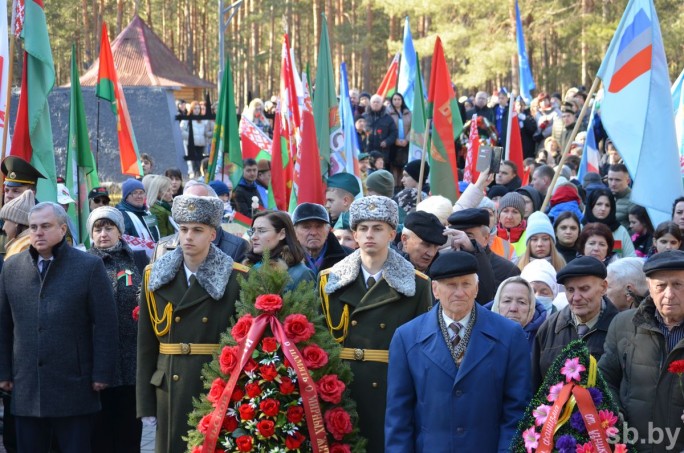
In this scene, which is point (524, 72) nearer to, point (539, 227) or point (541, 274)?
point (539, 227)

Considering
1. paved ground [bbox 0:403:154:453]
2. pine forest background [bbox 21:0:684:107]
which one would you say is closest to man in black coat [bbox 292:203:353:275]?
paved ground [bbox 0:403:154:453]

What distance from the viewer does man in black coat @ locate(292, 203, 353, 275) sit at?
7098mm

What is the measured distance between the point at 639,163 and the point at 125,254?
3.80 metres

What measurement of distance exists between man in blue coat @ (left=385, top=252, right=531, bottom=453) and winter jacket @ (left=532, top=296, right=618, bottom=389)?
2.38ft

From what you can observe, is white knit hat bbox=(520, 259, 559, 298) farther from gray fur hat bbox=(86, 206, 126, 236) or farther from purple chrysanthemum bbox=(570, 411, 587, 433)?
gray fur hat bbox=(86, 206, 126, 236)

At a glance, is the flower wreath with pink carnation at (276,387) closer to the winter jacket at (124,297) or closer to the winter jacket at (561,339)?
the winter jacket at (561,339)

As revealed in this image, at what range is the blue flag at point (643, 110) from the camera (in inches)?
322

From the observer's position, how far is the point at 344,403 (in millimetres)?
5445

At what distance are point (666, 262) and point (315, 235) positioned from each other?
2.81 metres

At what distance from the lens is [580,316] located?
Answer: 18.2ft

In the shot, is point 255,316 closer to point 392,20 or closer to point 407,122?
point 407,122

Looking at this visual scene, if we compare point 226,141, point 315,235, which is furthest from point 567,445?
point 226,141

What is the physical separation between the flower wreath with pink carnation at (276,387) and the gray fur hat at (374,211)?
511 millimetres

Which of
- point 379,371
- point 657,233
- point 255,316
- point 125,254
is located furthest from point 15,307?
point 657,233
